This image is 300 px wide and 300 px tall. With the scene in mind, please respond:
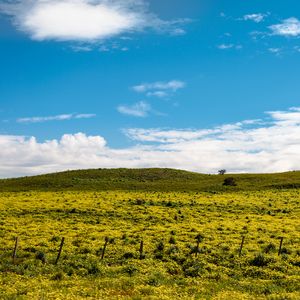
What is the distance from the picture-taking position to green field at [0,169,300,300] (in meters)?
27.2

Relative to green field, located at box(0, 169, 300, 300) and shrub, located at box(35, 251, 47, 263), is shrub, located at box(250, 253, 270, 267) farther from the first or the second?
shrub, located at box(35, 251, 47, 263)

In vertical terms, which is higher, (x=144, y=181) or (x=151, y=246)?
(x=144, y=181)

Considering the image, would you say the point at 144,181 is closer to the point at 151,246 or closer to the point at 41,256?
the point at 151,246

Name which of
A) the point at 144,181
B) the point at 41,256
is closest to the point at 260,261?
the point at 41,256

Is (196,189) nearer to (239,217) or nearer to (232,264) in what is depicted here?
(239,217)

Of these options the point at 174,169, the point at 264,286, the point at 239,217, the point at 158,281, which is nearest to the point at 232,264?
the point at 264,286

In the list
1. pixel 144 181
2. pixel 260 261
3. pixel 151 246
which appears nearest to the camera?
pixel 260 261

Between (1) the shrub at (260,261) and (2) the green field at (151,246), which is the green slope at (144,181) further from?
(1) the shrub at (260,261)

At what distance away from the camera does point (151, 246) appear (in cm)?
3869

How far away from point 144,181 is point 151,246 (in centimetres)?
7277

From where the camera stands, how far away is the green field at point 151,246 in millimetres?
27203

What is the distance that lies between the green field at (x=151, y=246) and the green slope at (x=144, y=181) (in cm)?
1489

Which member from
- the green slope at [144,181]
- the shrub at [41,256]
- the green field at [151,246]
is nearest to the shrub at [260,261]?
the green field at [151,246]

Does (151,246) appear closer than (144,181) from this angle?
Yes
